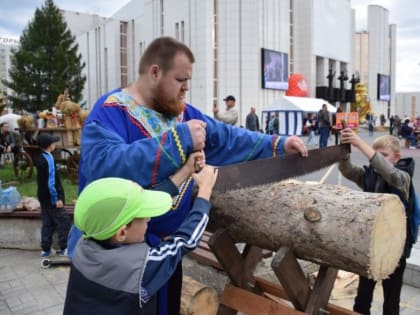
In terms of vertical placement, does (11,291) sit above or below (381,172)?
below

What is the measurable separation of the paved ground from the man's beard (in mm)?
2911

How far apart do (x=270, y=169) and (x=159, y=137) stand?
3.10 ft

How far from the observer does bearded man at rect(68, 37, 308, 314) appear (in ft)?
5.86

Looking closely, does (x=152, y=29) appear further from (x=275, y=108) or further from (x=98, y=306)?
(x=98, y=306)

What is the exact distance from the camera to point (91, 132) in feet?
6.26

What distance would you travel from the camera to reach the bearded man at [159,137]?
179 centimetres

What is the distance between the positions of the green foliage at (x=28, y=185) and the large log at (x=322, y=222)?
536 centimetres

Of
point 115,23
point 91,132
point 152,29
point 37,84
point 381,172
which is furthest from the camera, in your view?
point 115,23

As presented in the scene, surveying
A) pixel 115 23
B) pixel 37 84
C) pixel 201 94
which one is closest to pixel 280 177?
pixel 201 94

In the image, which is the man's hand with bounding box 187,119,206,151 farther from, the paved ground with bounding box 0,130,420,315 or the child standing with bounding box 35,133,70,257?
the child standing with bounding box 35,133,70,257

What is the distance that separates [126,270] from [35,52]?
36295mm

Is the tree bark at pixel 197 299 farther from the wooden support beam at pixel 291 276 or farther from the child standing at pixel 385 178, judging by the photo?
the child standing at pixel 385 178

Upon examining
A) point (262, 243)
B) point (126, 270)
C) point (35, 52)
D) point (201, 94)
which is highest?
point (35, 52)

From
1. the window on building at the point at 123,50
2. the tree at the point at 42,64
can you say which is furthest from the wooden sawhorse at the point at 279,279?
the window on building at the point at 123,50
